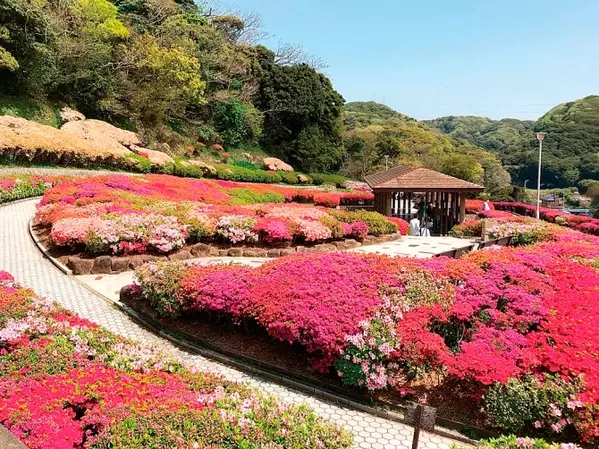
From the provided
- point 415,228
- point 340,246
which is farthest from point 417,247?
point 415,228

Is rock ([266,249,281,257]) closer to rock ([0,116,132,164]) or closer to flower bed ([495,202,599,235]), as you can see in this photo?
rock ([0,116,132,164])

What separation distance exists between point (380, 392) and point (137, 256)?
6924 mm

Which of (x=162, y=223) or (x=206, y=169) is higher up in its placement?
(x=206, y=169)

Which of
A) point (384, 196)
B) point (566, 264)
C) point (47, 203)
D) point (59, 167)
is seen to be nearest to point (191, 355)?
point (566, 264)

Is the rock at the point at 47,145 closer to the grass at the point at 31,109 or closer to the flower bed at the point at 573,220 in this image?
the grass at the point at 31,109

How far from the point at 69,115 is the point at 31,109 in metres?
1.94

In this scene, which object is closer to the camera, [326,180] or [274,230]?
[274,230]

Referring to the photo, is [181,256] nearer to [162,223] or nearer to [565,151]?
[162,223]

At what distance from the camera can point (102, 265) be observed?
9.94 m

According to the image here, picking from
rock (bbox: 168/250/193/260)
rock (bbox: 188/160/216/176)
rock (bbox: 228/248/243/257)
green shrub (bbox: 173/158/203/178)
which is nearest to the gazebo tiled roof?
rock (bbox: 228/248/243/257)

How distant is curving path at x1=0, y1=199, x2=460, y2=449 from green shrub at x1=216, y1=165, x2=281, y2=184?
15961 mm

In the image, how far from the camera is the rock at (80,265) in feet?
32.0

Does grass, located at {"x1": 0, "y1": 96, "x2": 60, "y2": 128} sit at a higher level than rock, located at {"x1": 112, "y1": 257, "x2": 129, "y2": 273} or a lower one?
higher

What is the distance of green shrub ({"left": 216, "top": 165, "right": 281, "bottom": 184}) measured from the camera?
97.9 ft
